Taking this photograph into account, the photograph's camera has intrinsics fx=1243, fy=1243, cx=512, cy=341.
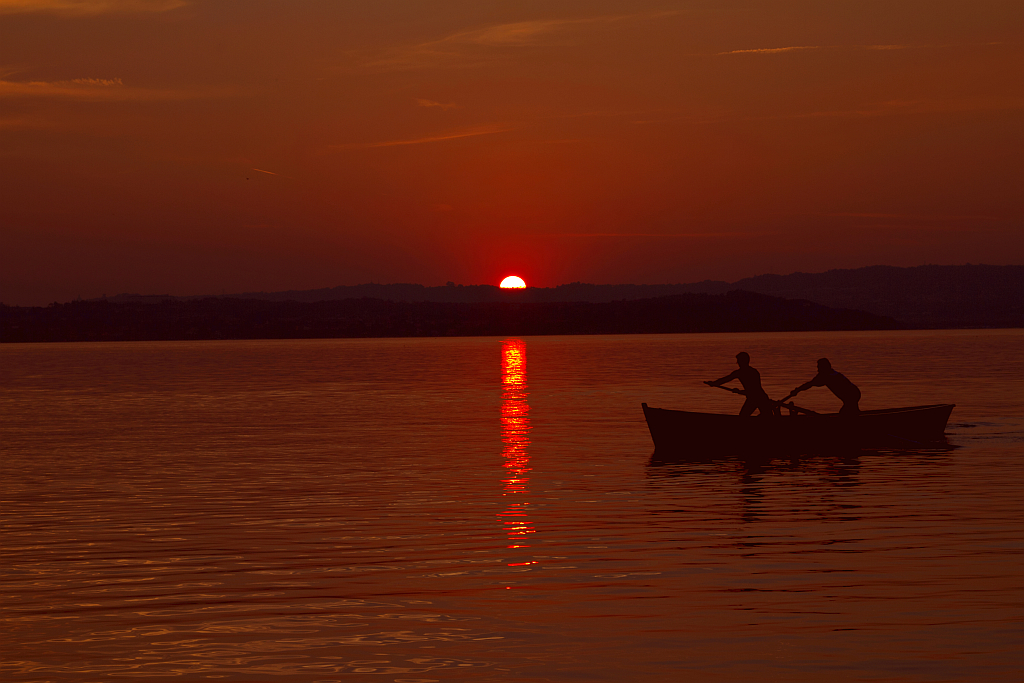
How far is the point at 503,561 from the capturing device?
16.5 meters

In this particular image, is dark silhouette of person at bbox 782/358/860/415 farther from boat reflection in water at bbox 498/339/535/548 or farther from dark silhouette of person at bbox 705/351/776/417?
boat reflection in water at bbox 498/339/535/548

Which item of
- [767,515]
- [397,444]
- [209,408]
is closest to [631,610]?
[767,515]

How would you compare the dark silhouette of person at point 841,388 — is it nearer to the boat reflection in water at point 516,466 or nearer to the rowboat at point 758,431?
the rowboat at point 758,431

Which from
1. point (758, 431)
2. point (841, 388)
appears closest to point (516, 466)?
point (758, 431)

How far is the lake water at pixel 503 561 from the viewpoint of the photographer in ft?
37.7

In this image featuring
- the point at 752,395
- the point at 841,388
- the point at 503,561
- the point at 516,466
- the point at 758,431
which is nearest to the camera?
the point at 503,561

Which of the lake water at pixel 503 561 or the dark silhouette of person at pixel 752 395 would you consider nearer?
the lake water at pixel 503 561

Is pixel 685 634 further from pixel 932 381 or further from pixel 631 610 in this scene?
pixel 932 381

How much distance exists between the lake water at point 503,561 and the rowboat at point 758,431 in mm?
769

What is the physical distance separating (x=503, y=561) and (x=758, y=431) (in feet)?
50.0

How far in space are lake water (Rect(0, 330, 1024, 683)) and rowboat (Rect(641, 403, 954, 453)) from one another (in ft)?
2.52

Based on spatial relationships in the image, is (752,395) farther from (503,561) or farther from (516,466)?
(503,561)

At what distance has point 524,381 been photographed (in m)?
79.9

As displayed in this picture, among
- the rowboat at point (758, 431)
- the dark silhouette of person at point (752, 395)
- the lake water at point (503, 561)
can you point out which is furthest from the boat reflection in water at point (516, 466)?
the dark silhouette of person at point (752, 395)
